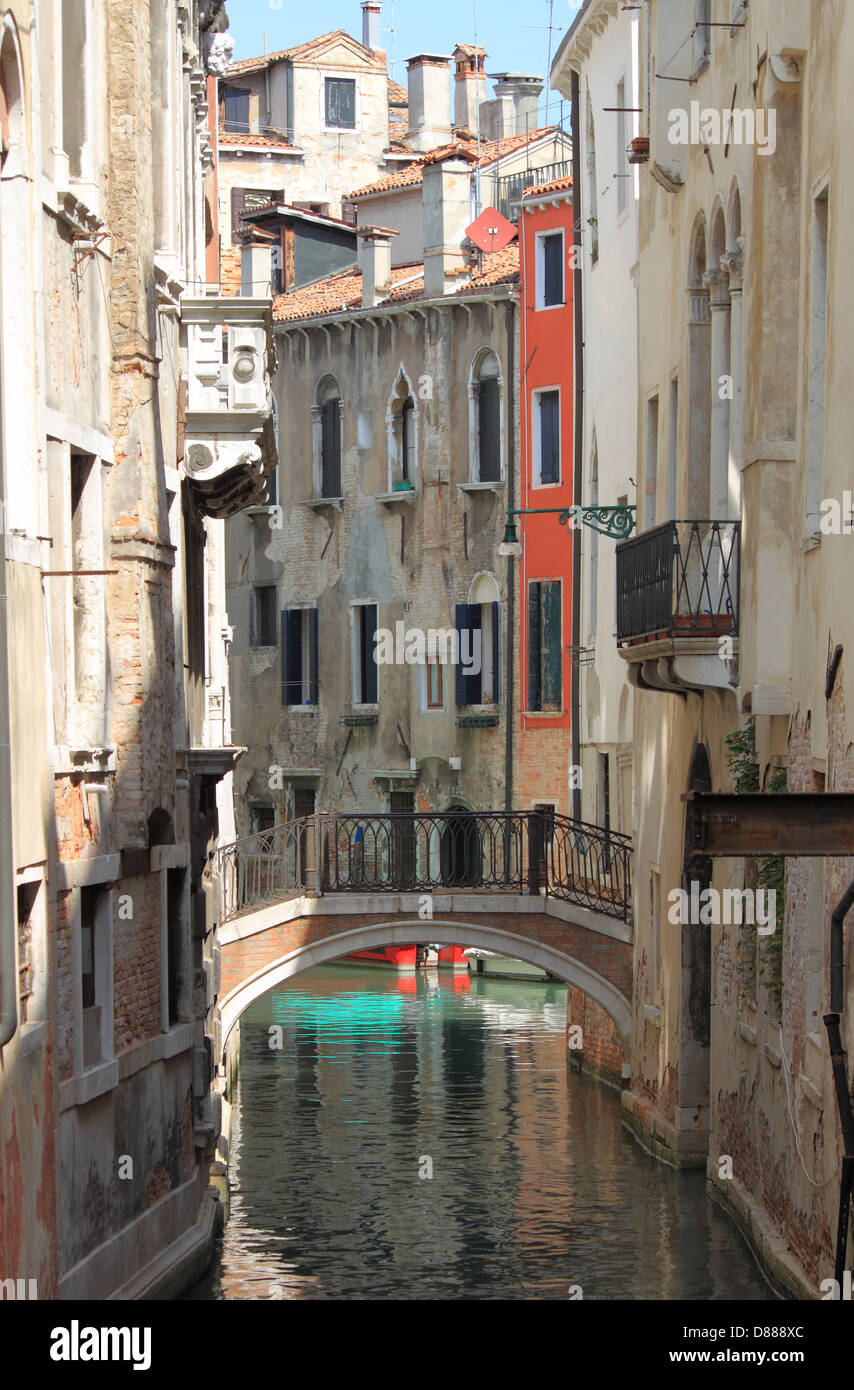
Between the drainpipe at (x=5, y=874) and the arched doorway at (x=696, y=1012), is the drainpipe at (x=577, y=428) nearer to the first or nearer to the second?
the arched doorway at (x=696, y=1012)

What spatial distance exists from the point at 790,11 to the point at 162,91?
4444mm

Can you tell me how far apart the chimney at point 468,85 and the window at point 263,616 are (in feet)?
30.8

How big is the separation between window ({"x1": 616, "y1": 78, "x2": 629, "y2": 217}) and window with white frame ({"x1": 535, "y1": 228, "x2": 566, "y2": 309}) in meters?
7.82

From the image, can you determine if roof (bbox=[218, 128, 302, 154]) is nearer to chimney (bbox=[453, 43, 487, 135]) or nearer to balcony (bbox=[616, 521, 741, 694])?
chimney (bbox=[453, 43, 487, 135])

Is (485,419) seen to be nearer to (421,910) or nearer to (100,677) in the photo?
(421,910)

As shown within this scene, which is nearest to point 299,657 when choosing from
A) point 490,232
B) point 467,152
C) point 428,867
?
point 490,232

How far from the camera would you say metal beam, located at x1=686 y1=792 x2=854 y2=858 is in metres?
9.13

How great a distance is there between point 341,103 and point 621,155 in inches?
947

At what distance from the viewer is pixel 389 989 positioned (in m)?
34.5

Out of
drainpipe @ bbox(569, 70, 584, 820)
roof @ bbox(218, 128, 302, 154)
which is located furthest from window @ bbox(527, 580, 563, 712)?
roof @ bbox(218, 128, 302, 154)

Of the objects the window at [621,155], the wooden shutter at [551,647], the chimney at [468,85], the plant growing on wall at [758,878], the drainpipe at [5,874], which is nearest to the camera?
the drainpipe at [5,874]

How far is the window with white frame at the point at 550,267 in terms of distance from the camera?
32406 mm

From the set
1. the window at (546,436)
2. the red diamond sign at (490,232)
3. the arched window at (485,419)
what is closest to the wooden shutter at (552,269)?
the window at (546,436)
